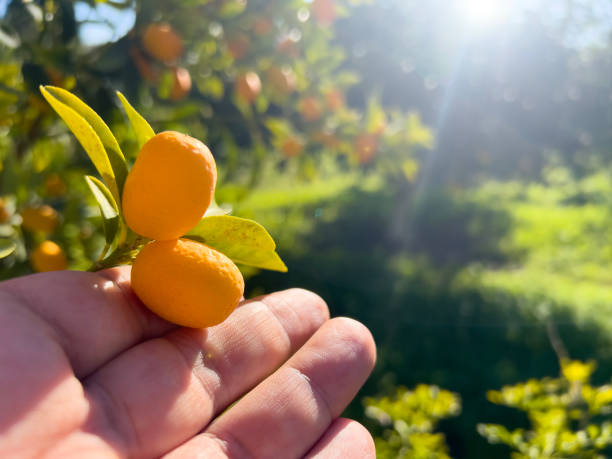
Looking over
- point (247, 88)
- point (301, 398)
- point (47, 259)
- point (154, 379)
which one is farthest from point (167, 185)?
point (247, 88)

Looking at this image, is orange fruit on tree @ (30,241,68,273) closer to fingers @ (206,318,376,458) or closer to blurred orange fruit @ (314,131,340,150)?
fingers @ (206,318,376,458)

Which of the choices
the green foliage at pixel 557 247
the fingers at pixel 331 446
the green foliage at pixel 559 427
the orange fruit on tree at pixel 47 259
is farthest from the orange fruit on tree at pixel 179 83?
the green foliage at pixel 557 247

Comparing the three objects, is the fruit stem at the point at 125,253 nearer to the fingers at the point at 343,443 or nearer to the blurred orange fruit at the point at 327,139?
the fingers at the point at 343,443

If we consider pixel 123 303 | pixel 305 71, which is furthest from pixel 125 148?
pixel 305 71

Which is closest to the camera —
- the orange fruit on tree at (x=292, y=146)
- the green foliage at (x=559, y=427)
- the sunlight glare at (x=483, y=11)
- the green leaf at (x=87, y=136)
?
the green leaf at (x=87, y=136)

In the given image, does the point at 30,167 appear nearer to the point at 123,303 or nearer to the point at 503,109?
the point at 123,303

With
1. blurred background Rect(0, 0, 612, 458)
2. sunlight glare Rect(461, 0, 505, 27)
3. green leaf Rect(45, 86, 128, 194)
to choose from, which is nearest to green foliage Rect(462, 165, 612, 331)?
blurred background Rect(0, 0, 612, 458)
